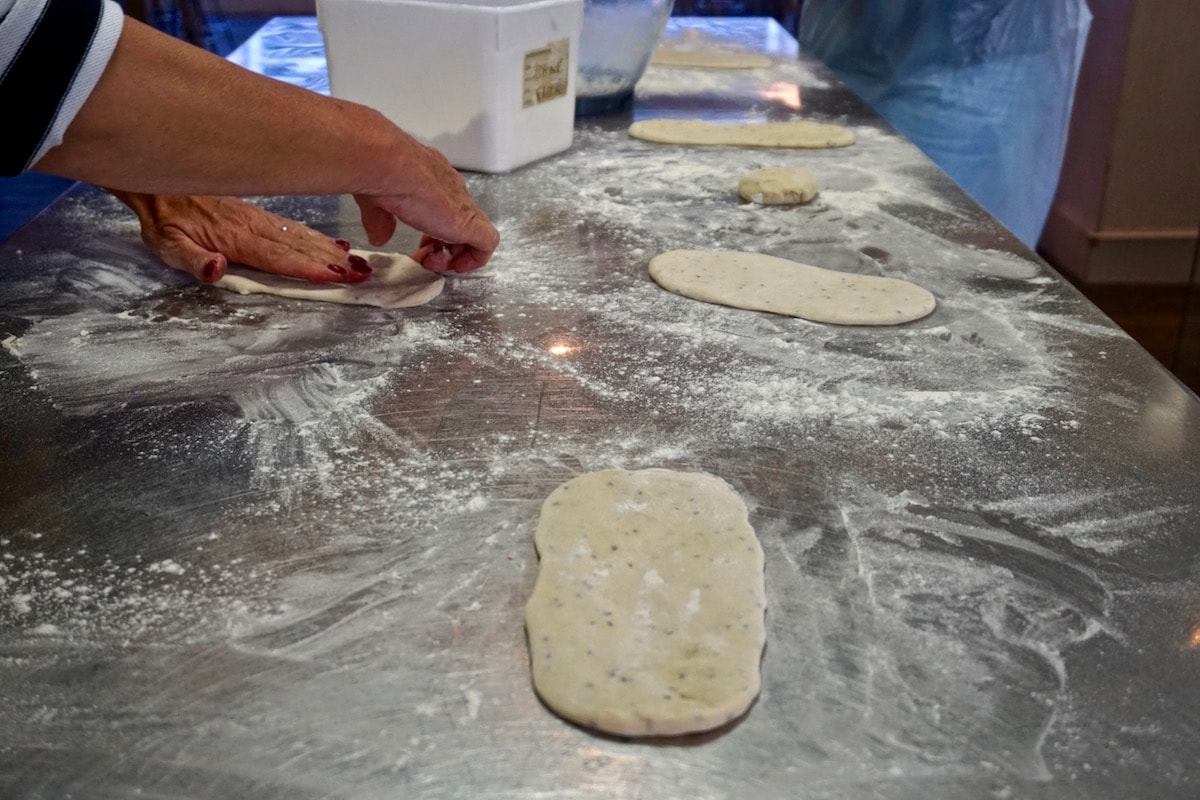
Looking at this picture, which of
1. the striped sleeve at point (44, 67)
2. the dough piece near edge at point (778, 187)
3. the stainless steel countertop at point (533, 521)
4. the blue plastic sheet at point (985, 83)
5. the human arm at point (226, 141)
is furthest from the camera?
the blue plastic sheet at point (985, 83)

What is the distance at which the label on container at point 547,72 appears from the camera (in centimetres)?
179

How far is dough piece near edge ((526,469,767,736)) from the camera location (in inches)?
26.8

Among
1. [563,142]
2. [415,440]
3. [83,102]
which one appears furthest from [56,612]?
[563,142]

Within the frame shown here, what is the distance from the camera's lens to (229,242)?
1418 mm

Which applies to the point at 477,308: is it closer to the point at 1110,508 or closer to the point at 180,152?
the point at 180,152

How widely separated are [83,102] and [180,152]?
0.12 metres

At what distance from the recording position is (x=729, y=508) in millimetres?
892

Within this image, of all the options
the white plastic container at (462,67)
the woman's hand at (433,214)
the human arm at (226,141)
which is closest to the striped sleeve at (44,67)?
the human arm at (226,141)

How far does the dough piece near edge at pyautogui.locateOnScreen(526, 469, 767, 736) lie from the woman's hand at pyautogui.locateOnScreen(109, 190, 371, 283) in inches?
24.8

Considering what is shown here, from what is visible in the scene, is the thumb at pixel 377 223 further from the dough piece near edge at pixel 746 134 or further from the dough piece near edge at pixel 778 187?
the dough piece near edge at pixel 746 134

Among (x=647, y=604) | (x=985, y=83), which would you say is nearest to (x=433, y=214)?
(x=647, y=604)

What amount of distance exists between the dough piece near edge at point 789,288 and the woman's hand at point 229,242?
1.45 ft

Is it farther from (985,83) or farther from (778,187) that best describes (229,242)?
(985,83)

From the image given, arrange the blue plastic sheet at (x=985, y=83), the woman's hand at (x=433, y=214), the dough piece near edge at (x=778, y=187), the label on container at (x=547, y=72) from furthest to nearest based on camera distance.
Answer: the blue plastic sheet at (x=985, y=83)
the label on container at (x=547, y=72)
the dough piece near edge at (x=778, y=187)
the woman's hand at (x=433, y=214)
